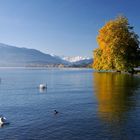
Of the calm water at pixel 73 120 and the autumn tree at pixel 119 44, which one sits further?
the autumn tree at pixel 119 44

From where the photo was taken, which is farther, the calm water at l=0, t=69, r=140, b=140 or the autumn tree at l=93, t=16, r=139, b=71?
the autumn tree at l=93, t=16, r=139, b=71

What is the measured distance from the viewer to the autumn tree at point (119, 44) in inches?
5153

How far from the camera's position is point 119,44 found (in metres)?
131

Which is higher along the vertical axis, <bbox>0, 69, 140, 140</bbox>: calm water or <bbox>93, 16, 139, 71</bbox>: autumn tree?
<bbox>93, 16, 139, 71</bbox>: autumn tree

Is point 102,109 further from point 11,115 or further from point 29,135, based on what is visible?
point 29,135

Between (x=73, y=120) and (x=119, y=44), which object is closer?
(x=73, y=120)

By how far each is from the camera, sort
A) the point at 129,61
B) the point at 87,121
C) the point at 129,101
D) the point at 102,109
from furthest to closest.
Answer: the point at 129,61
the point at 129,101
the point at 102,109
the point at 87,121

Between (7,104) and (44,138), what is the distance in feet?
70.0

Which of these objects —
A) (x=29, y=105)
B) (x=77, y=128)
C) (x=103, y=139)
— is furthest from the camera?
(x=29, y=105)

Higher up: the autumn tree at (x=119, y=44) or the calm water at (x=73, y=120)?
the autumn tree at (x=119, y=44)

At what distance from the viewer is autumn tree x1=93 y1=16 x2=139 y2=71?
13088cm

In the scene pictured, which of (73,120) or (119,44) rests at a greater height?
(119,44)

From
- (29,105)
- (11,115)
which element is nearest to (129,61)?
(29,105)

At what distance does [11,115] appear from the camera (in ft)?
125
